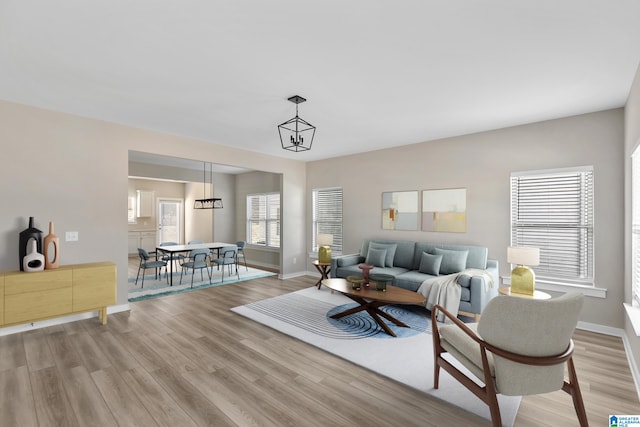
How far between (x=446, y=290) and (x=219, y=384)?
116 inches

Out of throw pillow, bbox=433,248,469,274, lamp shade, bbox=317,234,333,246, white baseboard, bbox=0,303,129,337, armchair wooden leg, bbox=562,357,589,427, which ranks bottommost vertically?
white baseboard, bbox=0,303,129,337

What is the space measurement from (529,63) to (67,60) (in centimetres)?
407

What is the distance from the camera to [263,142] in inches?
211

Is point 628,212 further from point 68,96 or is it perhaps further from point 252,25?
point 68,96

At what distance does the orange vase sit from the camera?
3598mm

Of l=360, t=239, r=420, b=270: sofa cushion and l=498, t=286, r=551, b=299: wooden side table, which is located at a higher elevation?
l=360, t=239, r=420, b=270: sofa cushion

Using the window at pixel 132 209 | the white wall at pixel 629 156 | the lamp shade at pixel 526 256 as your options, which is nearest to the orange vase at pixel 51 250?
the lamp shade at pixel 526 256

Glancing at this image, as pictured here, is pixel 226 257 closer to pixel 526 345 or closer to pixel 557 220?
pixel 526 345

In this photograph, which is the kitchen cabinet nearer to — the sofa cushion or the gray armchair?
the sofa cushion

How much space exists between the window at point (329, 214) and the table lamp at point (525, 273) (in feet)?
11.8

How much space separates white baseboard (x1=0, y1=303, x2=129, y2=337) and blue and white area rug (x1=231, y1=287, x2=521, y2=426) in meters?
1.69

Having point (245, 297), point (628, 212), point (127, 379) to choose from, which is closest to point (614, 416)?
point (628, 212)

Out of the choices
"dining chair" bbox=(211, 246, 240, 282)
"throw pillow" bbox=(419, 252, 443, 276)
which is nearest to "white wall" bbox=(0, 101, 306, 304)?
"dining chair" bbox=(211, 246, 240, 282)

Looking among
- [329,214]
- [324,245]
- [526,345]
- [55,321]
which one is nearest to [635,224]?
[526,345]
